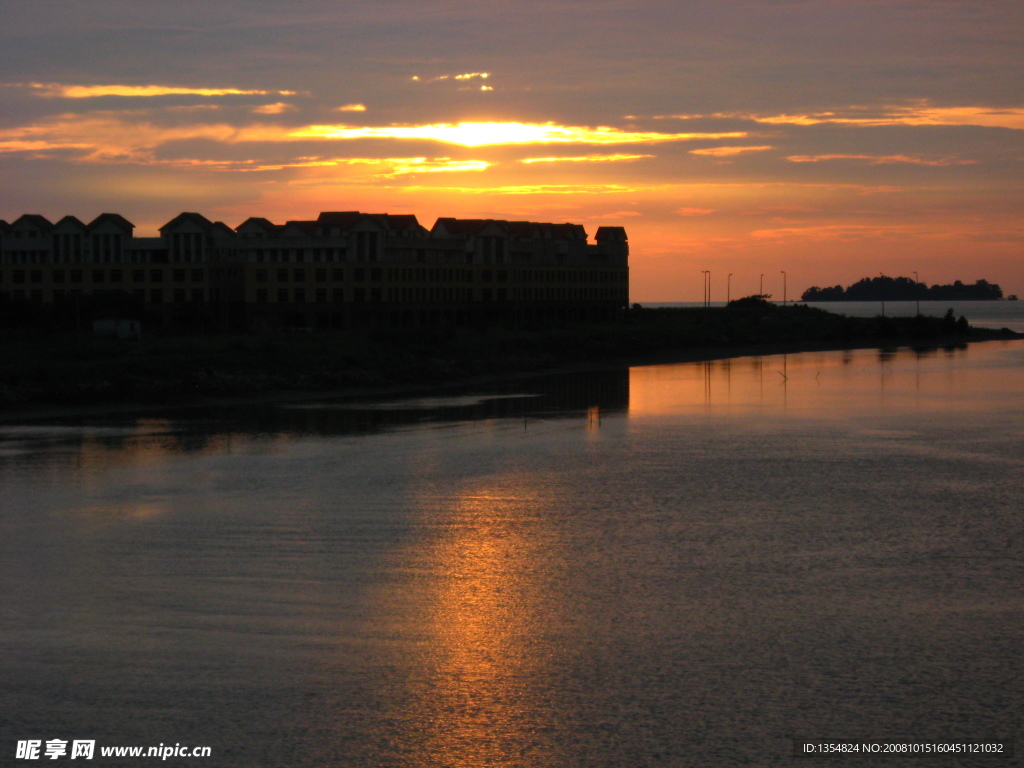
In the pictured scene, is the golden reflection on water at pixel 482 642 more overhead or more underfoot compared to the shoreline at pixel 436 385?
more underfoot

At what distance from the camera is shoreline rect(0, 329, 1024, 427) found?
2126 inches

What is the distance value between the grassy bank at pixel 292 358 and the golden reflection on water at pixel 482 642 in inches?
1413

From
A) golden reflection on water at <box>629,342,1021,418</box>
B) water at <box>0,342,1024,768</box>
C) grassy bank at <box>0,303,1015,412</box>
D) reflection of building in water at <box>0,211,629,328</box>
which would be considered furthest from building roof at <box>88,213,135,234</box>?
water at <box>0,342,1024,768</box>

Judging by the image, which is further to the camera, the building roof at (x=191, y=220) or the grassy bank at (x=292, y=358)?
A: the building roof at (x=191, y=220)

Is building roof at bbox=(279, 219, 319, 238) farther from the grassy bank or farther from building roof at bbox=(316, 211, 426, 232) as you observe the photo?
the grassy bank

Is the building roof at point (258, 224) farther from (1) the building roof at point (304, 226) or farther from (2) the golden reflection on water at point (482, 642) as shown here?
(2) the golden reflection on water at point (482, 642)

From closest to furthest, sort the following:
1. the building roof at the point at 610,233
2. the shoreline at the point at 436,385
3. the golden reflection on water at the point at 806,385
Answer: the shoreline at the point at 436,385, the golden reflection on water at the point at 806,385, the building roof at the point at 610,233

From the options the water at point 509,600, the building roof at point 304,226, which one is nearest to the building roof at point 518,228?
the building roof at point 304,226

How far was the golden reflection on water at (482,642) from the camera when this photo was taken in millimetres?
13570

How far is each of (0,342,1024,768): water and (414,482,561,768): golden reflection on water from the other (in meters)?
0.06

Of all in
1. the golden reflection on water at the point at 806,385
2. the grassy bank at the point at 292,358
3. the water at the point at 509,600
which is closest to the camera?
the water at the point at 509,600

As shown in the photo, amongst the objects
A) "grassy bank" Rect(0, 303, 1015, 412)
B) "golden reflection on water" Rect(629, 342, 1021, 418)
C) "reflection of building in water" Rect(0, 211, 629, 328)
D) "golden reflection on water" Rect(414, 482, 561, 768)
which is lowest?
"golden reflection on water" Rect(414, 482, 561, 768)

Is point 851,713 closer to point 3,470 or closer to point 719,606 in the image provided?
point 719,606

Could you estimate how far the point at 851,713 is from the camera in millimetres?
14359
